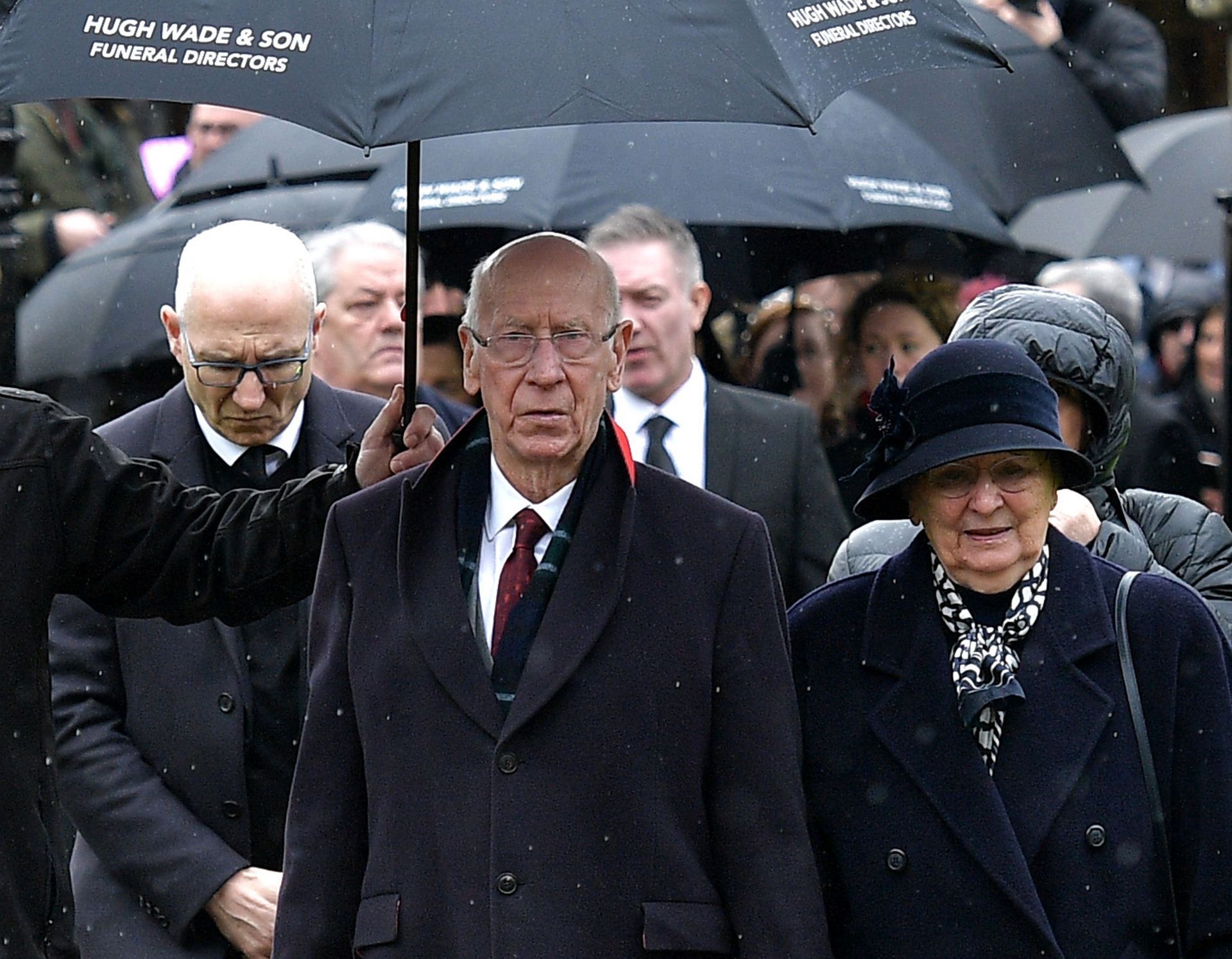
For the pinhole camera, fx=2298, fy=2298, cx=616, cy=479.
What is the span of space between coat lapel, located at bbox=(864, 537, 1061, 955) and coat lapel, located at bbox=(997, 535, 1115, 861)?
31 millimetres

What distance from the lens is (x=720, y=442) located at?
688 cm

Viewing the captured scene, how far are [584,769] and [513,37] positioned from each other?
133 centimetres

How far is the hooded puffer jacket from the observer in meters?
4.71

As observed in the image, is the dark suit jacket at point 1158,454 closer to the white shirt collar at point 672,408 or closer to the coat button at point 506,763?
the white shirt collar at point 672,408

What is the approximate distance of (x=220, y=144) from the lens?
10.7 m

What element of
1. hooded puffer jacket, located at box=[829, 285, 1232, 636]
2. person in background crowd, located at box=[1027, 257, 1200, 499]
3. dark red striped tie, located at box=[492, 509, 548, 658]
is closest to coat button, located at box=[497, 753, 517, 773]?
dark red striped tie, located at box=[492, 509, 548, 658]

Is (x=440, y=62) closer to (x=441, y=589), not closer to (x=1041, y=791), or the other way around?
(x=441, y=589)

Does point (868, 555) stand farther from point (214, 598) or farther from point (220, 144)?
point (220, 144)

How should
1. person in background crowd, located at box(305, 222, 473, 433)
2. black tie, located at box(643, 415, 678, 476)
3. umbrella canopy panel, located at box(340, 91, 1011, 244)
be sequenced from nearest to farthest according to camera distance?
black tie, located at box(643, 415, 678, 476)
person in background crowd, located at box(305, 222, 473, 433)
umbrella canopy panel, located at box(340, 91, 1011, 244)

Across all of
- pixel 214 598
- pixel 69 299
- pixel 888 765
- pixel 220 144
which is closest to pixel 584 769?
pixel 888 765

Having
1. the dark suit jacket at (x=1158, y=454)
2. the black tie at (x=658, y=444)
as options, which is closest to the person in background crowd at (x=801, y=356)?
the dark suit jacket at (x=1158, y=454)

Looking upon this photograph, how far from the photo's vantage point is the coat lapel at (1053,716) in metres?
4.16

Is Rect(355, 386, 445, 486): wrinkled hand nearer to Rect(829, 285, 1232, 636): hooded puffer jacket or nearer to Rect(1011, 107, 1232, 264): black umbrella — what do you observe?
Rect(829, 285, 1232, 636): hooded puffer jacket

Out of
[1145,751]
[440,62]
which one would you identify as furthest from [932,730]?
[440,62]
